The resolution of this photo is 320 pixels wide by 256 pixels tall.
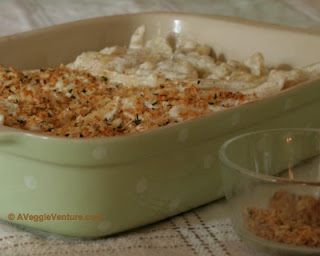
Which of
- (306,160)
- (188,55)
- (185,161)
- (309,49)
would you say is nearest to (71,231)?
(185,161)

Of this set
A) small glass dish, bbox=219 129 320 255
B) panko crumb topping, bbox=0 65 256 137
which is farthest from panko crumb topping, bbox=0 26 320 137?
small glass dish, bbox=219 129 320 255

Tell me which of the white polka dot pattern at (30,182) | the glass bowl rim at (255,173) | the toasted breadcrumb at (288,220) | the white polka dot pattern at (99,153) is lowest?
the toasted breadcrumb at (288,220)

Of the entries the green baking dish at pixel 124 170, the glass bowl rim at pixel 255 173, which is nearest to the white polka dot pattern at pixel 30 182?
the green baking dish at pixel 124 170

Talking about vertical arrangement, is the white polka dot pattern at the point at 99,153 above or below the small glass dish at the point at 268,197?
above

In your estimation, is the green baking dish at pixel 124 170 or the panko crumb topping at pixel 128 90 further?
the panko crumb topping at pixel 128 90

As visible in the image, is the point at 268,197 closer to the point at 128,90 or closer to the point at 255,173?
the point at 255,173

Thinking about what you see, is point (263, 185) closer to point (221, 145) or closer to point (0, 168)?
point (221, 145)

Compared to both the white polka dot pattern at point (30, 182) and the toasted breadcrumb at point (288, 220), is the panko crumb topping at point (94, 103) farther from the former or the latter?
the toasted breadcrumb at point (288, 220)

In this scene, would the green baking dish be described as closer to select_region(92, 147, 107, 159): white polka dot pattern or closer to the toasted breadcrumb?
select_region(92, 147, 107, 159): white polka dot pattern
